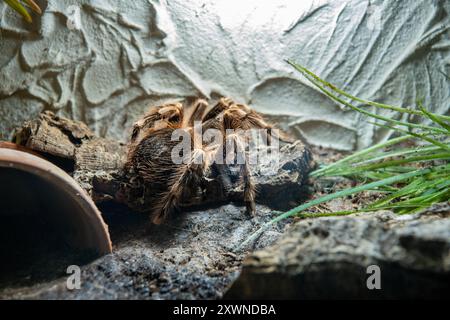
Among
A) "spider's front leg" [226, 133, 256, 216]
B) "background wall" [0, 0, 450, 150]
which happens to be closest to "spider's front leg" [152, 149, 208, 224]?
"spider's front leg" [226, 133, 256, 216]

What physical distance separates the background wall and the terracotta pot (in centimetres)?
87

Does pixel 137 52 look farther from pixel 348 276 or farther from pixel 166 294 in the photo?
pixel 348 276

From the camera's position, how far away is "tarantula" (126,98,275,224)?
1590 millimetres

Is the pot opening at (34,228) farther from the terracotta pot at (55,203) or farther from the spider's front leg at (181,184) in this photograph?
the spider's front leg at (181,184)

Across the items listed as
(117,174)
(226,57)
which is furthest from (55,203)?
(226,57)

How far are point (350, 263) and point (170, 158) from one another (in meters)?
1.06

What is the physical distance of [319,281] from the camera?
75 cm

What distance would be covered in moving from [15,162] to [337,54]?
6.52 ft

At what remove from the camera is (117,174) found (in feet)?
5.28

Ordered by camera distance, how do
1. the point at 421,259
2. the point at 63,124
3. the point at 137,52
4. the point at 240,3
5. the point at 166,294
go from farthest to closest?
the point at 137,52 → the point at 240,3 → the point at 63,124 → the point at 166,294 → the point at 421,259

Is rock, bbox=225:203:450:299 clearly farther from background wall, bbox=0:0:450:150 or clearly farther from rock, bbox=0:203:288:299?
background wall, bbox=0:0:450:150

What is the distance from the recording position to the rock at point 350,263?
69 centimetres
